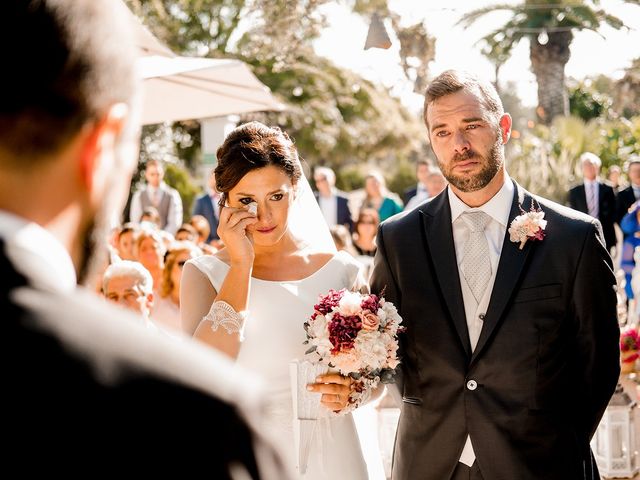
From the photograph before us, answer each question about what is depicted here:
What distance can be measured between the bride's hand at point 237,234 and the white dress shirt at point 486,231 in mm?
868

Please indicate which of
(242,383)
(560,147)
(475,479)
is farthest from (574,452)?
(560,147)

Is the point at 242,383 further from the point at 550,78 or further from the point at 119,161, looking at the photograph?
the point at 550,78

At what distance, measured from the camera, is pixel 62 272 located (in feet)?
3.59

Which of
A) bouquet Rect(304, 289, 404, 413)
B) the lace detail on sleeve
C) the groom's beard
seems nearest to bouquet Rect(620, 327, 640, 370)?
the groom's beard

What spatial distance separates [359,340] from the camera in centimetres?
337

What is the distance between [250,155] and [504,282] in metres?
1.26

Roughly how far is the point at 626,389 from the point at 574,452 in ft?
13.5

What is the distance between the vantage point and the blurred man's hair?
1.09 m

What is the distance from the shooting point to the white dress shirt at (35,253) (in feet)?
3.43

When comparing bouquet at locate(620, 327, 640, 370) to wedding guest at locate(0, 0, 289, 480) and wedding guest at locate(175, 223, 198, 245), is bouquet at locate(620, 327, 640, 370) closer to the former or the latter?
wedding guest at locate(175, 223, 198, 245)

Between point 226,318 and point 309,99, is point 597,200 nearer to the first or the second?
point 226,318

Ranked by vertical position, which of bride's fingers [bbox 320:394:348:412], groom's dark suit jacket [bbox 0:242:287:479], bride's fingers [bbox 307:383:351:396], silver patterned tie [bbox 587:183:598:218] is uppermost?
silver patterned tie [bbox 587:183:598:218]

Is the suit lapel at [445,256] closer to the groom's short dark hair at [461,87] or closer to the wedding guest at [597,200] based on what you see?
the groom's short dark hair at [461,87]

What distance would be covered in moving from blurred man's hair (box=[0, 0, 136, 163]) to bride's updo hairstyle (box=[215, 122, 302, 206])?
2781 millimetres
